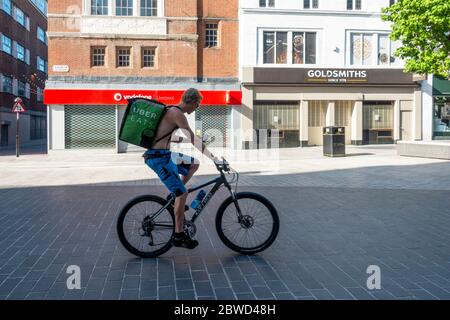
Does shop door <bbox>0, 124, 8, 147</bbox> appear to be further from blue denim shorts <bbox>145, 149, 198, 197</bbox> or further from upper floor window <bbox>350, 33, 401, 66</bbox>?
blue denim shorts <bbox>145, 149, 198, 197</bbox>

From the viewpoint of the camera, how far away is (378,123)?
29.1 metres

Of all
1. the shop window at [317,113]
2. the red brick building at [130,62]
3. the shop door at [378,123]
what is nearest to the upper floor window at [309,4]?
the red brick building at [130,62]

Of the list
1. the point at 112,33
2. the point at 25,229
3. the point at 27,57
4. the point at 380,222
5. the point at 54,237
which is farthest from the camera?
the point at 27,57

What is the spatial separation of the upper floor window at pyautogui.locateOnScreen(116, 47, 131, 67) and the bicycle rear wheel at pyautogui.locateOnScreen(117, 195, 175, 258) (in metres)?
22.8

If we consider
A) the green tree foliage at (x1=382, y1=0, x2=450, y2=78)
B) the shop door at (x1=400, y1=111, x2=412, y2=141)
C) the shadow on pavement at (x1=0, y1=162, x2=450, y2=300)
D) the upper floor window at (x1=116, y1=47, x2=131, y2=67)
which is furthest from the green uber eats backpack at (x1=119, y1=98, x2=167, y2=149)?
the shop door at (x1=400, y1=111, x2=412, y2=141)

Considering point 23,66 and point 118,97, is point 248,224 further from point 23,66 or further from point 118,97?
point 23,66

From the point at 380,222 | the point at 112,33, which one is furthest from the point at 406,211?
the point at 112,33

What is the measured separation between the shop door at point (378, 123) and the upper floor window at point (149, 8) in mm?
14152

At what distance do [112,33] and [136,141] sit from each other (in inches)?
905

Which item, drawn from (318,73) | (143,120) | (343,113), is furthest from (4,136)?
(143,120)

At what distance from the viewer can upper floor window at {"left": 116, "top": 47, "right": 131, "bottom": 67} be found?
26547 mm
